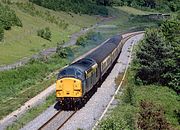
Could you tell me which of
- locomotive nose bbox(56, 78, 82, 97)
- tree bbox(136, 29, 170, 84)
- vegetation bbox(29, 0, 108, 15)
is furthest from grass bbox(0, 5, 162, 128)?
vegetation bbox(29, 0, 108, 15)

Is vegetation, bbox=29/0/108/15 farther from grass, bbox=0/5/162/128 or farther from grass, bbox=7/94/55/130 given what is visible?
grass, bbox=7/94/55/130

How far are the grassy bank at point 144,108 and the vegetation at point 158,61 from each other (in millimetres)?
1504

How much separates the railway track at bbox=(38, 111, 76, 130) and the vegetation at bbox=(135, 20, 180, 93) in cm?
1739

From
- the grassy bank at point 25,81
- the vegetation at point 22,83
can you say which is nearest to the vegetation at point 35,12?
the grassy bank at point 25,81

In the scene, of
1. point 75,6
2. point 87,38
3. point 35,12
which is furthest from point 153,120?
point 75,6

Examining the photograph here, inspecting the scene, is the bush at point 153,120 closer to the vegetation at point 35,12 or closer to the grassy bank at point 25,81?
the grassy bank at point 25,81

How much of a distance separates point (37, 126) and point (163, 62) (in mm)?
22447

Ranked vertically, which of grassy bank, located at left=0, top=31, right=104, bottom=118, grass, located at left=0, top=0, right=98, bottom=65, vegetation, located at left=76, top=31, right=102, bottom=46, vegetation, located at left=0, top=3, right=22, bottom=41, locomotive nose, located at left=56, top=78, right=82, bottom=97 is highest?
locomotive nose, located at left=56, top=78, right=82, bottom=97

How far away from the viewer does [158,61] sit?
52.5 meters

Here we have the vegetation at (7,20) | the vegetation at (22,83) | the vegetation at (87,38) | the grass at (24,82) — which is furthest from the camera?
the vegetation at (87,38)

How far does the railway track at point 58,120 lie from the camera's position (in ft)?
110

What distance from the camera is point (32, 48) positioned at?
81.3 metres

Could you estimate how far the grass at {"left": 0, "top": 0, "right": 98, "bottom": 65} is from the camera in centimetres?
7201

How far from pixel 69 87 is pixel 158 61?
17.3 m
